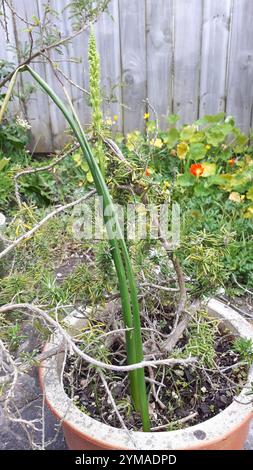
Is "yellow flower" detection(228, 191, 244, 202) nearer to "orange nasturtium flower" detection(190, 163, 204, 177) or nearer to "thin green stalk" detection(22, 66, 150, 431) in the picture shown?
"orange nasturtium flower" detection(190, 163, 204, 177)

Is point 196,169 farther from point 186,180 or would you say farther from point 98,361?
point 98,361

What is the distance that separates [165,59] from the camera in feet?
8.62

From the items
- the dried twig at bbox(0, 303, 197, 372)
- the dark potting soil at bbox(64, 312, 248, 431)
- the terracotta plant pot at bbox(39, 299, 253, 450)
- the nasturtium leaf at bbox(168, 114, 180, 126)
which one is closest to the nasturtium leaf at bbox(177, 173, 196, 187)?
the nasturtium leaf at bbox(168, 114, 180, 126)

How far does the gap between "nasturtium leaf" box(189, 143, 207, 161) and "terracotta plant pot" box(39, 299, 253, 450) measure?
5.29 feet

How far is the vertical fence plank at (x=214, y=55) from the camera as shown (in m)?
2.49

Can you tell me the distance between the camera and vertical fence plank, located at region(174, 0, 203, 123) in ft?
8.20

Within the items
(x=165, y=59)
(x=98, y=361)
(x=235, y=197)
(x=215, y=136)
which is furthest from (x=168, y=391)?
(x=165, y=59)

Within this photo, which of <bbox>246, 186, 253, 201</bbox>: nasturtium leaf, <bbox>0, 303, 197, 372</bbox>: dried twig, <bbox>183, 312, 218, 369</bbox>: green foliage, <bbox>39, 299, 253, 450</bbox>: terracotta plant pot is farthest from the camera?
<bbox>246, 186, 253, 201</bbox>: nasturtium leaf

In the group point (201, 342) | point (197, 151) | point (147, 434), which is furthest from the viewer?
point (197, 151)

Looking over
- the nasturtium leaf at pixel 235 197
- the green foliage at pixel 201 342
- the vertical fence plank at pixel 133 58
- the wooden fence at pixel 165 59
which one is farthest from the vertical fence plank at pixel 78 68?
the green foliage at pixel 201 342

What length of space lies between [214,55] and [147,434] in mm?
2303

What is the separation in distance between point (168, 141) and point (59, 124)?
740 millimetres

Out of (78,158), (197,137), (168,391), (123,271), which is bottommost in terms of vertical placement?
(168,391)

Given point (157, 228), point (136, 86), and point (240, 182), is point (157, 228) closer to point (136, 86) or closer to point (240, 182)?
point (240, 182)
